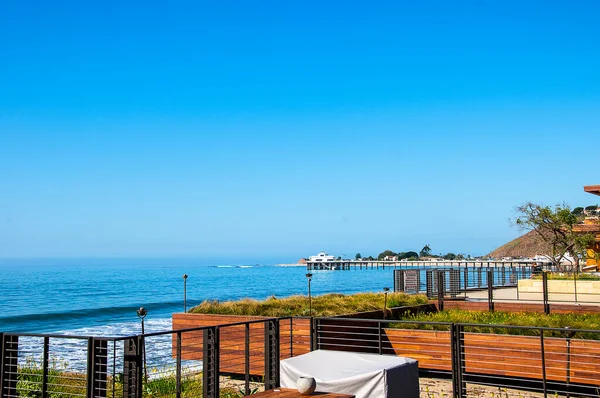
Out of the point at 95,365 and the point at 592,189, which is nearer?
the point at 95,365

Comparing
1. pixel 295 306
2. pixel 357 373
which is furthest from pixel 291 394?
pixel 295 306

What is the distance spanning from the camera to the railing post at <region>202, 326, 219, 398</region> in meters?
7.81

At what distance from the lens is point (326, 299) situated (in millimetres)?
16375

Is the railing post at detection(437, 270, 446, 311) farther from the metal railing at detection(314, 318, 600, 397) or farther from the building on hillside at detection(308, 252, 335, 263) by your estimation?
the building on hillside at detection(308, 252, 335, 263)

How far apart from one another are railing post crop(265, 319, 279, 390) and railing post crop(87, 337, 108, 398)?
275cm

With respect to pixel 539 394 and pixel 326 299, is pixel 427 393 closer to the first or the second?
pixel 539 394

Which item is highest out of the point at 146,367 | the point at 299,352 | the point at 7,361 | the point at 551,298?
the point at 7,361

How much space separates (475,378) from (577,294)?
8.54 metres

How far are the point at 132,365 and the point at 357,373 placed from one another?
7.51ft

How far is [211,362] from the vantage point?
7.89 meters

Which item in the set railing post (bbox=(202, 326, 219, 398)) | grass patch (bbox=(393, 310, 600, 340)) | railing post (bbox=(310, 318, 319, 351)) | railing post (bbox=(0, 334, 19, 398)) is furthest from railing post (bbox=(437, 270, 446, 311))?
railing post (bbox=(0, 334, 19, 398))

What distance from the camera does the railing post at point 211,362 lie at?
7809 millimetres

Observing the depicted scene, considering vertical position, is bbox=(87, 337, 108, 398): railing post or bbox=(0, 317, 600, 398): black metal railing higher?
bbox=(87, 337, 108, 398): railing post

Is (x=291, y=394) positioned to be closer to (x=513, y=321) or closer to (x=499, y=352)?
(x=499, y=352)
